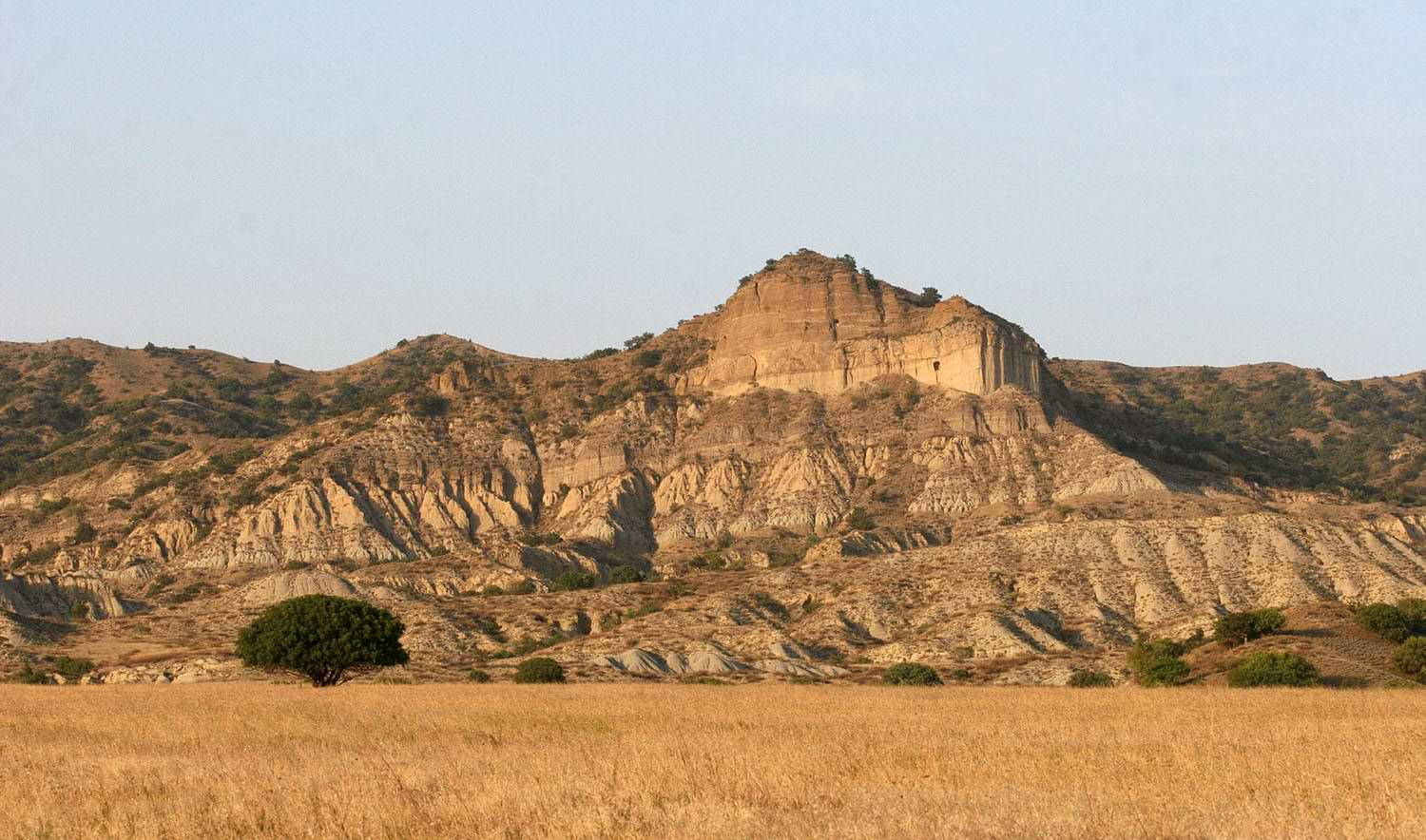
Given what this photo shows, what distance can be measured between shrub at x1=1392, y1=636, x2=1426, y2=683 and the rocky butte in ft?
54.2

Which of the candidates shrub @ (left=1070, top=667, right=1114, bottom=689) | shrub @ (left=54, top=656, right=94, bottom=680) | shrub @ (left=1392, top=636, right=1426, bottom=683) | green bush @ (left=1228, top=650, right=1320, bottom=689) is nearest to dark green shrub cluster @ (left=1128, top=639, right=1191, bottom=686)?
shrub @ (left=1070, top=667, right=1114, bottom=689)

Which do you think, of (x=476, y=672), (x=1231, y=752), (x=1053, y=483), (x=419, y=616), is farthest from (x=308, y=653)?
(x=1053, y=483)

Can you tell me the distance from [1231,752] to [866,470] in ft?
394

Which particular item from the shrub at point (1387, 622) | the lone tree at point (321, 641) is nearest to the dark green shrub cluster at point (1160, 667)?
the shrub at point (1387, 622)

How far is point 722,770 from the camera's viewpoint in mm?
26391

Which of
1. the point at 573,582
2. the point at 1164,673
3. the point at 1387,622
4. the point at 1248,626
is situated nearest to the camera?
the point at 1164,673

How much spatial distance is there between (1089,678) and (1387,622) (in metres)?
13.8

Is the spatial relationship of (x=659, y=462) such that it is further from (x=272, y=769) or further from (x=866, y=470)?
(x=272, y=769)

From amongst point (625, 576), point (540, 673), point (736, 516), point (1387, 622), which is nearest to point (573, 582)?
point (625, 576)

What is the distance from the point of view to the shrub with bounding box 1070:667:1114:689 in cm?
7619

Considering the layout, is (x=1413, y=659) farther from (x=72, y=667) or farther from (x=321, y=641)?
(x=72, y=667)

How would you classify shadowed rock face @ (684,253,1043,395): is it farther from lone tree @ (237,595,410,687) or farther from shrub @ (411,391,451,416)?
lone tree @ (237,595,410,687)

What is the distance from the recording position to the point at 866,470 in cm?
15012

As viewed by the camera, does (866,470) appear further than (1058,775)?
Yes
